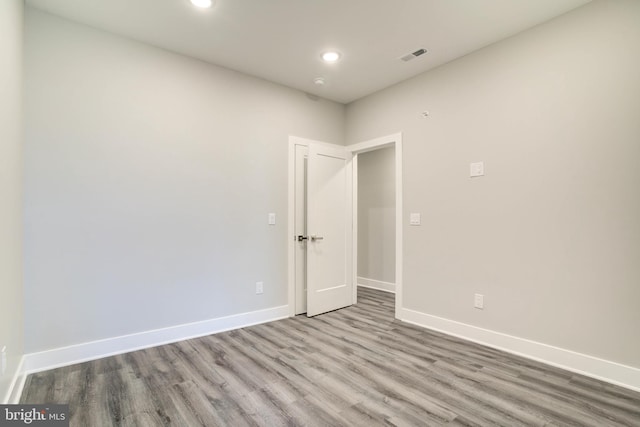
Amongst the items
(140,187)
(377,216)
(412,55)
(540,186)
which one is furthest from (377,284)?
(140,187)

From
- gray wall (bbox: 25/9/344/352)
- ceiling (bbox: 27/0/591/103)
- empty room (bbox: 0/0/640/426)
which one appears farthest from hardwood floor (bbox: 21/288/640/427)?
ceiling (bbox: 27/0/591/103)

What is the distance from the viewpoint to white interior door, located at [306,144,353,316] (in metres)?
3.83

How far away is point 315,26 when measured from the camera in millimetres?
2629

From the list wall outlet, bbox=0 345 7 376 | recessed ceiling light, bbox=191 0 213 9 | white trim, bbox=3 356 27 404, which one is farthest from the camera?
recessed ceiling light, bbox=191 0 213 9

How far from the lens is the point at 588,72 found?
7.75 feet

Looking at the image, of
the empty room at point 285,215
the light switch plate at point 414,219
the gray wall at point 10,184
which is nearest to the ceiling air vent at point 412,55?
the empty room at point 285,215

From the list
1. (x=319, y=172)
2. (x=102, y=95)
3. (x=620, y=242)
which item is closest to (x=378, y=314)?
(x=319, y=172)

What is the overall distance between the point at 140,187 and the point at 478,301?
332cm

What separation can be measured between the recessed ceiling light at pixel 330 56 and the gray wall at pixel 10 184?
2.29 m

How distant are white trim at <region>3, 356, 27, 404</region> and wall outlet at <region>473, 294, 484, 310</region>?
3.47 meters

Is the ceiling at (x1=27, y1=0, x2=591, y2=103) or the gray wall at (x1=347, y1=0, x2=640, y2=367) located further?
the ceiling at (x1=27, y1=0, x2=591, y2=103)

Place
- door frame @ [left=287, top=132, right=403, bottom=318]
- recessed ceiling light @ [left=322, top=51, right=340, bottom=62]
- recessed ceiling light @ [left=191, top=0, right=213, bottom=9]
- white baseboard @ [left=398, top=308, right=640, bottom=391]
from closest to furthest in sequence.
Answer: white baseboard @ [left=398, top=308, right=640, bottom=391] < recessed ceiling light @ [left=191, top=0, right=213, bottom=9] < recessed ceiling light @ [left=322, top=51, right=340, bottom=62] < door frame @ [left=287, top=132, right=403, bottom=318]

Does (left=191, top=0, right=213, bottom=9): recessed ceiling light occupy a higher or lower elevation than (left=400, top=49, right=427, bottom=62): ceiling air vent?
higher

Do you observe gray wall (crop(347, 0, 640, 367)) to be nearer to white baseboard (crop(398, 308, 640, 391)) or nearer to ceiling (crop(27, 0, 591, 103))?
white baseboard (crop(398, 308, 640, 391))
